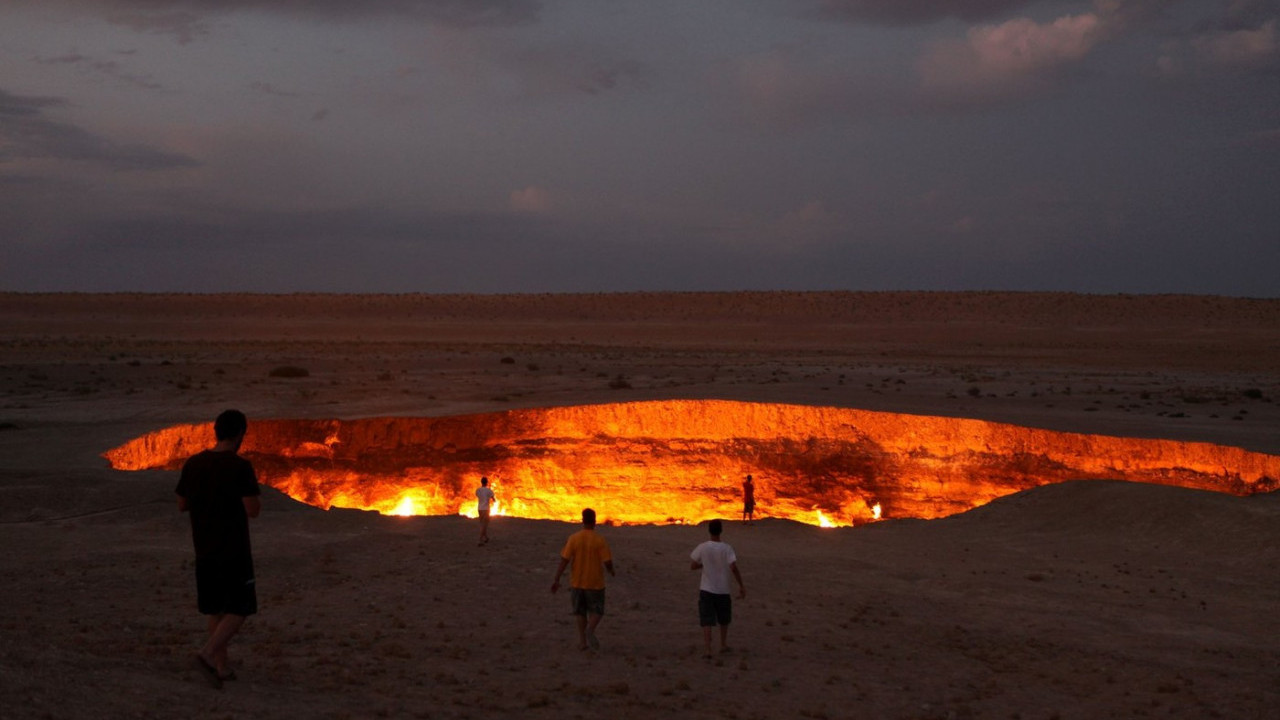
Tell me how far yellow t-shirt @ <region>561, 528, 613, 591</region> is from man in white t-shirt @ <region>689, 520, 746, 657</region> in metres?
0.76

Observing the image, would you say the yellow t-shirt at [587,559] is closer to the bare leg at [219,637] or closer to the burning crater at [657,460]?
the bare leg at [219,637]

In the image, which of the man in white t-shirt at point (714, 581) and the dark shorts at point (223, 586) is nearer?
the dark shorts at point (223, 586)

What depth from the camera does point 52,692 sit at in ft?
18.3

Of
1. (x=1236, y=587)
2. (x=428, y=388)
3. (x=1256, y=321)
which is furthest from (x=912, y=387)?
(x=1256, y=321)

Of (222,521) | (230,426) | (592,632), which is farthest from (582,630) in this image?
(230,426)

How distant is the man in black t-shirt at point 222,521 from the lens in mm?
6262

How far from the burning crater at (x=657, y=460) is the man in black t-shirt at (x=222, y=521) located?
16.2m

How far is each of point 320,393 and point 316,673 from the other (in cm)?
2450

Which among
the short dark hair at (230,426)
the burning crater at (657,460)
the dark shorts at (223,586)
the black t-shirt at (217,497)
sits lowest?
the burning crater at (657,460)

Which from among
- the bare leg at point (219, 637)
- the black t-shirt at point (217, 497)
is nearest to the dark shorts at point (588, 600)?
the bare leg at point (219, 637)

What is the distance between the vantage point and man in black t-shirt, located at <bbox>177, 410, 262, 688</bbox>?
247 inches

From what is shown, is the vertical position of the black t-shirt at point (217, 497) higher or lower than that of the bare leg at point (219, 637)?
higher

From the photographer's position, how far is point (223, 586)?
20.7 ft

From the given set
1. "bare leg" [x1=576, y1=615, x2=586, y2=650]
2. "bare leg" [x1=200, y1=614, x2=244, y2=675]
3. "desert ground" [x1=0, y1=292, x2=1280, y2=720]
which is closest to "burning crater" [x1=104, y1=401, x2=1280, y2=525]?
"desert ground" [x1=0, y1=292, x2=1280, y2=720]
